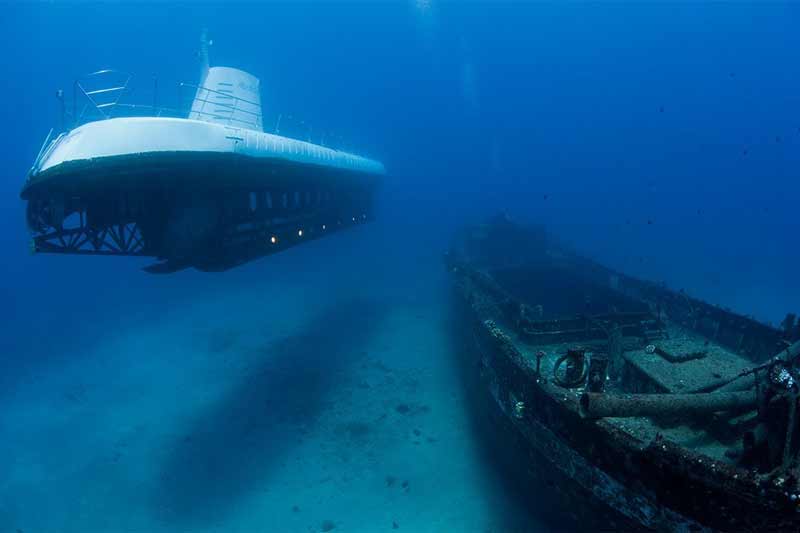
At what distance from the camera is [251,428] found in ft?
35.8

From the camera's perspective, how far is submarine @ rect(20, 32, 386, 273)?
6.44m

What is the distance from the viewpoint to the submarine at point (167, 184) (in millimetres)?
6441

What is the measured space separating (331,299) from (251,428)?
12246 millimetres

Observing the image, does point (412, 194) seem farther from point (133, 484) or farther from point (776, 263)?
point (133, 484)

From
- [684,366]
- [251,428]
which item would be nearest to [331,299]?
[251,428]

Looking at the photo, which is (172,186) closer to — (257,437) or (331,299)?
(257,437)

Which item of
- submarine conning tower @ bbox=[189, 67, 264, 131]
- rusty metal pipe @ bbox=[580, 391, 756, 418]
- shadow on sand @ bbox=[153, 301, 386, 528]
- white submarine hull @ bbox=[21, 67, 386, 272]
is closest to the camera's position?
rusty metal pipe @ bbox=[580, 391, 756, 418]

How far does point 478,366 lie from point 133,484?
9.45m

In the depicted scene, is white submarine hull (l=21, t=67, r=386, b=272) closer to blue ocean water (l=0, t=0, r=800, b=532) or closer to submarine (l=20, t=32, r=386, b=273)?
submarine (l=20, t=32, r=386, b=273)

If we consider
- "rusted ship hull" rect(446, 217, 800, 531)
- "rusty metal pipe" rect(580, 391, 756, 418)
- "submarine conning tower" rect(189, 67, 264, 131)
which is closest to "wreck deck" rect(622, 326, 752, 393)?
"rusty metal pipe" rect(580, 391, 756, 418)

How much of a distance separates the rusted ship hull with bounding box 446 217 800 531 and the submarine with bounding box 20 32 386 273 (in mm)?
6407

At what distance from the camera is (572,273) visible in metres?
15.3

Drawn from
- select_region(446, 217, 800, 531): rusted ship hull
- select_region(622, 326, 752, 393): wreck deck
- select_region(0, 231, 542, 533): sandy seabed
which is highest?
select_region(622, 326, 752, 393): wreck deck

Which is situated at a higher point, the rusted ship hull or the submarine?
the submarine
